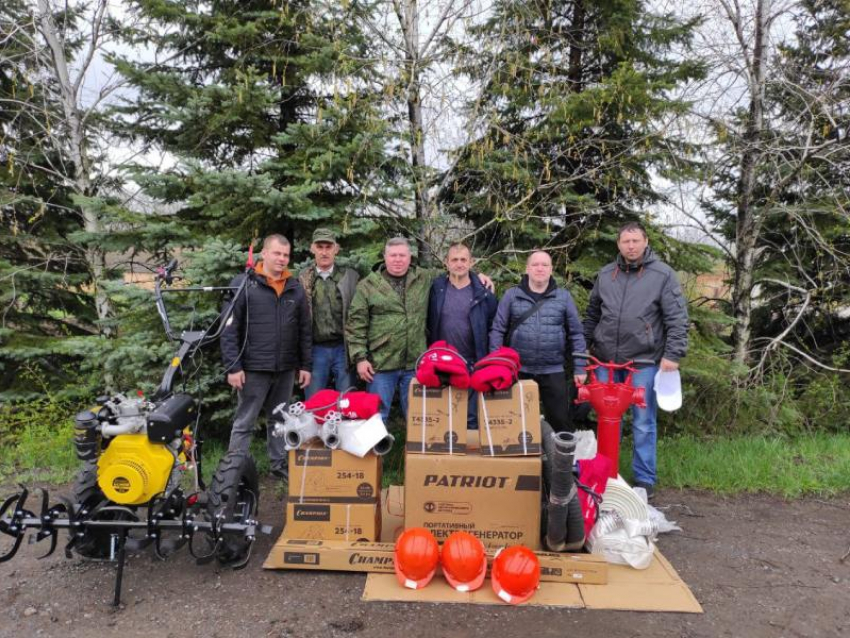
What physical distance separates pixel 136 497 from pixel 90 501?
34 centimetres

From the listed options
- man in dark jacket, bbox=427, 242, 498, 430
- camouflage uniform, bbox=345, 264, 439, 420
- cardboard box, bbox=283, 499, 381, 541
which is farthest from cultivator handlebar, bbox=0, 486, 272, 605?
man in dark jacket, bbox=427, 242, 498, 430

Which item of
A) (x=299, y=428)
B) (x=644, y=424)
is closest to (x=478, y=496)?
(x=299, y=428)

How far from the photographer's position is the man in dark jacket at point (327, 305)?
459 centimetres

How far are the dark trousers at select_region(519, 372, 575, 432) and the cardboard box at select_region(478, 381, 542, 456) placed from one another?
2.68 ft

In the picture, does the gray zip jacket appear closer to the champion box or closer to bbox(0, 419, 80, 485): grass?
the champion box

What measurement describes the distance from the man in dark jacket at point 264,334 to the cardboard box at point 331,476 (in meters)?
0.97

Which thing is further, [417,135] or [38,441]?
[38,441]

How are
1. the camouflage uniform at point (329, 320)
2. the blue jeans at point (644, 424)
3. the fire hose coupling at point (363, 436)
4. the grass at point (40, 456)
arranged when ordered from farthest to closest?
the grass at point (40, 456), the camouflage uniform at point (329, 320), the blue jeans at point (644, 424), the fire hose coupling at point (363, 436)

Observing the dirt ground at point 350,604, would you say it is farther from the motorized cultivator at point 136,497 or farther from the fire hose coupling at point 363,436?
the fire hose coupling at point 363,436

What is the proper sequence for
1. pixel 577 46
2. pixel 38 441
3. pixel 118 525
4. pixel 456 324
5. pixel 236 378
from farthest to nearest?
pixel 577 46, pixel 38 441, pixel 456 324, pixel 236 378, pixel 118 525

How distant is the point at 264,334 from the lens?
13.8 feet

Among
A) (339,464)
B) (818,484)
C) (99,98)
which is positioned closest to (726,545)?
(818,484)

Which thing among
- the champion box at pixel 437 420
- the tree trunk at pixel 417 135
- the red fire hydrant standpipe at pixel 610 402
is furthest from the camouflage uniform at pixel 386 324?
the red fire hydrant standpipe at pixel 610 402

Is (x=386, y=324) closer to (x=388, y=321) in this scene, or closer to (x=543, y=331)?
(x=388, y=321)
